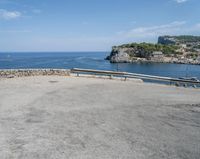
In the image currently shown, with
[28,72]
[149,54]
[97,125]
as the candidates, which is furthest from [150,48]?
[97,125]

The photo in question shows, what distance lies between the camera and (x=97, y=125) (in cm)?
712

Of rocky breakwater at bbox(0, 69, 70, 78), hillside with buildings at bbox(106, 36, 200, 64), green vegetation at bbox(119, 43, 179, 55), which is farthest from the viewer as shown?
green vegetation at bbox(119, 43, 179, 55)

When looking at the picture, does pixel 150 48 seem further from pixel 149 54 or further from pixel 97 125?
pixel 97 125

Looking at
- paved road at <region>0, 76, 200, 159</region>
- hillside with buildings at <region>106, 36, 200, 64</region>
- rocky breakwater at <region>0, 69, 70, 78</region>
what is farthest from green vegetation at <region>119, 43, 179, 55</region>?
paved road at <region>0, 76, 200, 159</region>

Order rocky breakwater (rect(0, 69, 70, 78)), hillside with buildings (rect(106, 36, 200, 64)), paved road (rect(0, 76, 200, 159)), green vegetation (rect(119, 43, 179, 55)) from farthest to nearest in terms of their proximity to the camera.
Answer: green vegetation (rect(119, 43, 179, 55))
hillside with buildings (rect(106, 36, 200, 64))
rocky breakwater (rect(0, 69, 70, 78))
paved road (rect(0, 76, 200, 159))

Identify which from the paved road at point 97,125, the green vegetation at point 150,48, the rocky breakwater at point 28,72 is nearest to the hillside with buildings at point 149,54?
the green vegetation at point 150,48

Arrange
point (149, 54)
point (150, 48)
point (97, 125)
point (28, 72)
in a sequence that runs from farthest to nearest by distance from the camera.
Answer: point (150, 48), point (149, 54), point (28, 72), point (97, 125)

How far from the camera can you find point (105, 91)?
12.6 meters

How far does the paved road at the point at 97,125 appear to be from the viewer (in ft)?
17.7

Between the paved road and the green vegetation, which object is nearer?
the paved road

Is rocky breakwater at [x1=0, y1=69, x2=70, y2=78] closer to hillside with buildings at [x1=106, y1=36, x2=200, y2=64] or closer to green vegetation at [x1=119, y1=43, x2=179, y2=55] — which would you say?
hillside with buildings at [x1=106, y1=36, x2=200, y2=64]

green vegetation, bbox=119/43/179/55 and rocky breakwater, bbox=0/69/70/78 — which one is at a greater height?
green vegetation, bbox=119/43/179/55

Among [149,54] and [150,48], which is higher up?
[150,48]

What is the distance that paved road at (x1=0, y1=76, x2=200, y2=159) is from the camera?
5410mm
